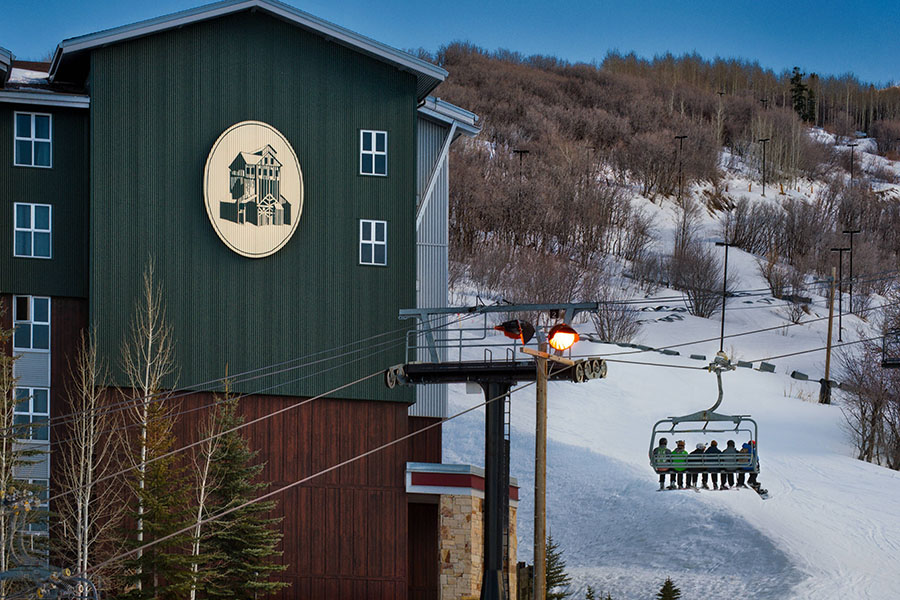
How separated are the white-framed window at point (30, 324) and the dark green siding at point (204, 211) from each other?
1.86 meters

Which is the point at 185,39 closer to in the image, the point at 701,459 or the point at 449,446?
the point at 701,459

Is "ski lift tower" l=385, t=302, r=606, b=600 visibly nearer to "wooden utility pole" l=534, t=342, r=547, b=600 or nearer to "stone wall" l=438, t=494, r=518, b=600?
"wooden utility pole" l=534, t=342, r=547, b=600

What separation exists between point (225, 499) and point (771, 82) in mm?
146357

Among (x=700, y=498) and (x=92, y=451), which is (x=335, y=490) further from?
(x=700, y=498)

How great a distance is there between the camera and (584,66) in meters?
148

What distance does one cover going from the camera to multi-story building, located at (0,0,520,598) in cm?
3045

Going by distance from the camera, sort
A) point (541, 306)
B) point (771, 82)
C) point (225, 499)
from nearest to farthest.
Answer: point (541, 306)
point (225, 499)
point (771, 82)

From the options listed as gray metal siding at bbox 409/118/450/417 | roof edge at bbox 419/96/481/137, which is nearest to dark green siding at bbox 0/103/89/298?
gray metal siding at bbox 409/118/450/417

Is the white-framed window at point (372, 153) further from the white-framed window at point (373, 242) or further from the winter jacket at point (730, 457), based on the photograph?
the winter jacket at point (730, 457)

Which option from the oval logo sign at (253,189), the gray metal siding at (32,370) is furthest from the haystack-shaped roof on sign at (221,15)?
the gray metal siding at (32,370)

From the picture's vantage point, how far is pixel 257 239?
3095cm

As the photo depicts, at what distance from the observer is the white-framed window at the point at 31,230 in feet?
101

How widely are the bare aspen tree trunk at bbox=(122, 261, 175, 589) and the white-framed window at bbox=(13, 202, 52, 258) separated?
301 cm

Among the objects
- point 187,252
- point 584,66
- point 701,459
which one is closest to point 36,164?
point 187,252
